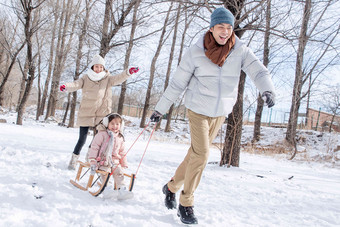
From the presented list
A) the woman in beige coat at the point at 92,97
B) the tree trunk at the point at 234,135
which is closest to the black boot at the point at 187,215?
the woman in beige coat at the point at 92,97

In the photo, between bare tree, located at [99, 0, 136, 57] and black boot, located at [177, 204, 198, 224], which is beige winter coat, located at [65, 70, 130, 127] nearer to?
black boot, located at [177, 204, 198, 224]

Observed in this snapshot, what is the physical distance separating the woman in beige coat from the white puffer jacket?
4.87 ft

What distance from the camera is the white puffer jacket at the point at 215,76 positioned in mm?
2355

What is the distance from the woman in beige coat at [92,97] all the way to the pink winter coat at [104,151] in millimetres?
682

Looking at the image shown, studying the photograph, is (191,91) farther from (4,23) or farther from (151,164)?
(4,23)

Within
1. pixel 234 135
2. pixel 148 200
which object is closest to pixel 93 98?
pixel 148 200

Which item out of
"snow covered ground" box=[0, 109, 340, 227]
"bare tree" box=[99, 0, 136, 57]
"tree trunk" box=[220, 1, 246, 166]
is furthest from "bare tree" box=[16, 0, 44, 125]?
"tree trunk" box=[220, 1, 246, 166]

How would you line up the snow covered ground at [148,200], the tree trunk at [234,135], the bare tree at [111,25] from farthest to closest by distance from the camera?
the bare tree at [111,25] < the tree trunk at [234,135] < the snow covered ground at [148,200]

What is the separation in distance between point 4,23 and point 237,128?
1381cm

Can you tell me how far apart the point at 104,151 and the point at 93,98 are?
102 cm

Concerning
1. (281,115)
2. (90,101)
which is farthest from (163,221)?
(281,115)

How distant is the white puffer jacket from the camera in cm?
236

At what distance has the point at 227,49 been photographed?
2307 millimetres

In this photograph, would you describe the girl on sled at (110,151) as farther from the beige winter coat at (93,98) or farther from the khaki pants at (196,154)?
the khaki pants at (196,154)
